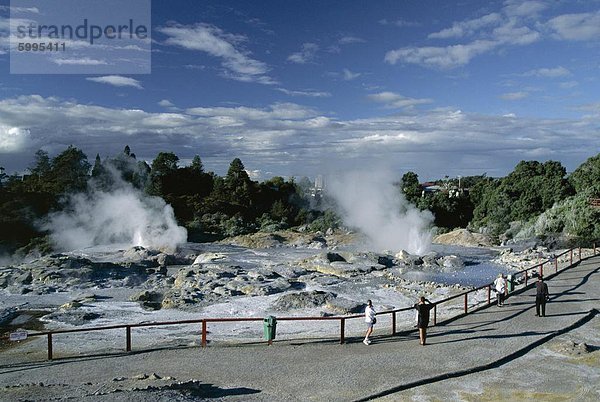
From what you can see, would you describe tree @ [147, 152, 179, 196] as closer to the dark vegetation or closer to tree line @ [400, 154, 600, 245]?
the dark vegetation

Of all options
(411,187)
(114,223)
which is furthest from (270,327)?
(411,187)

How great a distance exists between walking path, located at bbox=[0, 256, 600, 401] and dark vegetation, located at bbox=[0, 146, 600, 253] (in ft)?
120

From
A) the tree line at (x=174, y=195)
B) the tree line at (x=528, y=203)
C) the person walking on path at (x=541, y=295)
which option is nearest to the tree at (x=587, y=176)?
the tree line at (x=528, y=203)

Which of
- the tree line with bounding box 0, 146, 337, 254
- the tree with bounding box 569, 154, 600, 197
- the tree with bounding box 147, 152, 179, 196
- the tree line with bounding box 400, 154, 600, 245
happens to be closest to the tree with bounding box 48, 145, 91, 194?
the tree line with bounding box 0, 146, 337, 254

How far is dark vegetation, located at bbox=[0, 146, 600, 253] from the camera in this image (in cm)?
5691

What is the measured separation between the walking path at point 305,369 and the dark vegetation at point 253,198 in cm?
3655

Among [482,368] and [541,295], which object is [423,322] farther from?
[541,295]

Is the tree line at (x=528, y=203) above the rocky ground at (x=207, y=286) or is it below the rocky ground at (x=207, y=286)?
above

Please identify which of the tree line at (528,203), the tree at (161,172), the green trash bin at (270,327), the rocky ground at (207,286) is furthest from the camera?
the tree at (161,172)

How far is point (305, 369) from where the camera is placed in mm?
A: 11289

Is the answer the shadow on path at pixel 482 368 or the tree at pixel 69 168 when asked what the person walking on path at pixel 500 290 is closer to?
the shadow on path at pixel 482 368

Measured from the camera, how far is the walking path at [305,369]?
32.5 ft

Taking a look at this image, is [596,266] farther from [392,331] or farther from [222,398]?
[222,398]

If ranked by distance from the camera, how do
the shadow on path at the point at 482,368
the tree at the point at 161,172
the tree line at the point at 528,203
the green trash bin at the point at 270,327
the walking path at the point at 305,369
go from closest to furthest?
the walking path at the point at 305,369 → the shadow on path at the point at 482,368 → the green trash bin at the point at 270,327 → the tree line at the point at 528,203 → the tree at the point at 161,172
